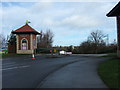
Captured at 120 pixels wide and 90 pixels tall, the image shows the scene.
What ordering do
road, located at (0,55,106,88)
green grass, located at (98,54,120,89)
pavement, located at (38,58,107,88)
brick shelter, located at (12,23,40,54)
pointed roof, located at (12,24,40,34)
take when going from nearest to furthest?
green grass, located at (98,54,120,89), pavement, located at (38,58,107,88), road, located at (0,55,106,88), brick shelter, located at (12,23,40,54), pointed roof, located at (12,24,40,34)

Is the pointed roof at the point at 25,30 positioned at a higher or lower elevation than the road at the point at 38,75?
higher

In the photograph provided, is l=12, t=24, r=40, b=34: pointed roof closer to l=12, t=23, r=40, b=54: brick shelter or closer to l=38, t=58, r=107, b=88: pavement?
l=12, t=23, r=40, b=54: brick shelter

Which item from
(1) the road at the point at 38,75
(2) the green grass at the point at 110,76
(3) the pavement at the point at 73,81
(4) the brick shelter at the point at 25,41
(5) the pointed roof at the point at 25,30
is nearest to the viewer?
(2) the green grass at the point at 110,76

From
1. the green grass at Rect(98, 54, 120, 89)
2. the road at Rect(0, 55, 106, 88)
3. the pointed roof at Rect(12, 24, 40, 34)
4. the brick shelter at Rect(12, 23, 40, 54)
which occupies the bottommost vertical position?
the road at Rect(0, 55, 106, 88)

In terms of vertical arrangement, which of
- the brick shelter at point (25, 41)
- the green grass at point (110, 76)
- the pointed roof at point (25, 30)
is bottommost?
the green grass at point (110, 76)

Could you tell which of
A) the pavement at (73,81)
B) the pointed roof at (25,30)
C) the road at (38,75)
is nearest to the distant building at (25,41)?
the pointed roof at (25,30)

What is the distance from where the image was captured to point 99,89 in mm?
5848

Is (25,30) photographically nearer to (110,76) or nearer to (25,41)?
(25,41)

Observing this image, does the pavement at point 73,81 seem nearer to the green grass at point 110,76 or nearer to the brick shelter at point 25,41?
the green grass at point 110,76

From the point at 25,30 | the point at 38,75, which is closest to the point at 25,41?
the point at 25,30

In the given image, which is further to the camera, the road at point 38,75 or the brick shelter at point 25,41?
the brick shelter at point 25,41

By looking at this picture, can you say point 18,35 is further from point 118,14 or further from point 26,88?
point 26,88

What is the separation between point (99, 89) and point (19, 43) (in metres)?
36.5

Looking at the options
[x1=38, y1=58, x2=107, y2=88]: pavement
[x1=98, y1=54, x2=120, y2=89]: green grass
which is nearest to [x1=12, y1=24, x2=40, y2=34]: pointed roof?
[x1=98, y1=54, x2=120, y2=89]: green grass
